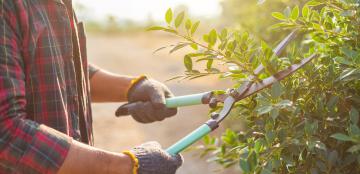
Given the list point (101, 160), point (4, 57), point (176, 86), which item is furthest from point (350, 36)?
point (176, 86)

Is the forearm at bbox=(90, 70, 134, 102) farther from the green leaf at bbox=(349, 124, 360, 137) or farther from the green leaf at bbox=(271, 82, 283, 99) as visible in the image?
the green leaf at bbox=(349, 124, 360, 137)

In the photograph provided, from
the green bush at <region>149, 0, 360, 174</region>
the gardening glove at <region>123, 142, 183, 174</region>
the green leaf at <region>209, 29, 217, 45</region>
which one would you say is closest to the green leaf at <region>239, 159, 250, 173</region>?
the green bush at <region>149, 0, 360, 174</region>

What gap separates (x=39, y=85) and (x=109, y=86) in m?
0.91

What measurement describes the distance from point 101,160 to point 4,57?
1.59 ft

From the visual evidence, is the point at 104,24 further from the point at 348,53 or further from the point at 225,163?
the point at 348,53

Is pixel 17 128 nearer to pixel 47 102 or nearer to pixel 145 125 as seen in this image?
pixel 47 102

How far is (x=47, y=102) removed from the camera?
237cm

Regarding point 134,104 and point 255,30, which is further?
point 255,30

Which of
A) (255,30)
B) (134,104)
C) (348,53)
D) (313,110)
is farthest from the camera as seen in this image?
(255,30)

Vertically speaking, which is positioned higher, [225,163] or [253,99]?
[253,99]

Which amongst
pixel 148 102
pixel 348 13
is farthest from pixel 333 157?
pixel 148 102

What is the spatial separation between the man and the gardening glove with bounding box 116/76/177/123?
1.12 ft

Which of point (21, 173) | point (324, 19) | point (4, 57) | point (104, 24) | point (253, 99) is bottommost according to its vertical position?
point (104, 24)

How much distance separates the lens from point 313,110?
2.20 m
